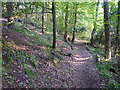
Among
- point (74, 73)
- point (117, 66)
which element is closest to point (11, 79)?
point (74, 73)

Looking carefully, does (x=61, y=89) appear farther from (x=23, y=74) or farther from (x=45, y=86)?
(x=23, y=74)

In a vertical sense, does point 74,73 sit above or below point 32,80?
below

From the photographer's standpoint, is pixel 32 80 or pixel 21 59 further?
pixel 21 59

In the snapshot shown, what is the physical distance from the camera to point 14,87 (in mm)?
4621

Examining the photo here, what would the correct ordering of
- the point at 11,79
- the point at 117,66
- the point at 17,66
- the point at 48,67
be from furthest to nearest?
the point at 117,66, the point at 48,67, the point at 17,66, the point at 11,79

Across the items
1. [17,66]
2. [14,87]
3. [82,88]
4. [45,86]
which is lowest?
[82,88]

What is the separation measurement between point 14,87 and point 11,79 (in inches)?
17.6

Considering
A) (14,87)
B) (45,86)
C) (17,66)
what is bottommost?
(45,86)

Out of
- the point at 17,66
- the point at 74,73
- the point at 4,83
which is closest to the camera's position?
the point at 4,83

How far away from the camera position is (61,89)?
234 inches

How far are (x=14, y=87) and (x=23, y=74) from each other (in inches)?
41.6

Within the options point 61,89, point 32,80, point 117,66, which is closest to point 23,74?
point 32,80

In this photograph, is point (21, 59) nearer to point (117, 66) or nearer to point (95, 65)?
point (95, 65)

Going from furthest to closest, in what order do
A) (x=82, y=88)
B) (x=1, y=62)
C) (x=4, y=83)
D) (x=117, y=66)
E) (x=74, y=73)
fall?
1. (x=117, y=66)
2. (x=74, y=73)
3. (x=82, y=88)
4. (x=1, y=62)
5. (x=4, y=83)
